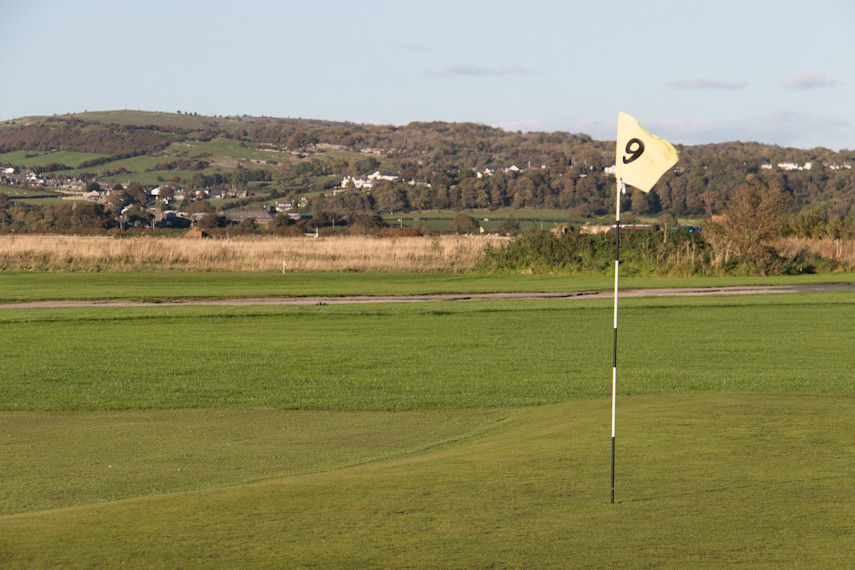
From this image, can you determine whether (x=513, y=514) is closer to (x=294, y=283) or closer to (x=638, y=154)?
(x=638, y=154)

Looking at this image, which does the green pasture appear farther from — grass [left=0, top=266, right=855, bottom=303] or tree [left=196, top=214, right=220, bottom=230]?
tree [left=196, top=214, right=220, bottom=230]

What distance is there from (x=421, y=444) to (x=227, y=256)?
46359mm

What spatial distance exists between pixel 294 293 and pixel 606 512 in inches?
1210

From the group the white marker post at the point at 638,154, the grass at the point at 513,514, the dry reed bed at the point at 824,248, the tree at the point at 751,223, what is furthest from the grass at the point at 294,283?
the white marker post at the point at 638,154

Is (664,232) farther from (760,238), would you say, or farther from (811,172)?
(811,172)

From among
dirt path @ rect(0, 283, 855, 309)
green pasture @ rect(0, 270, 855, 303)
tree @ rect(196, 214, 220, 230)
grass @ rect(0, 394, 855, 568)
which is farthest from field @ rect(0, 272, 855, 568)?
tree @ rect(196, 214, 220, 230)

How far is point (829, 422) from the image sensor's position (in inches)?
373

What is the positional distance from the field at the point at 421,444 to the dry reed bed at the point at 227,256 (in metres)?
28.0

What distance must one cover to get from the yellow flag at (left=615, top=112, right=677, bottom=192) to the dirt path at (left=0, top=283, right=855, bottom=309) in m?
24.3

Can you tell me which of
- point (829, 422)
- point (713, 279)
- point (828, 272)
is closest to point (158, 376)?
point (829, 422)

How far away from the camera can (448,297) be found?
1414 inches

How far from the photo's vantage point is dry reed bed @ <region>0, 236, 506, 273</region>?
175ft

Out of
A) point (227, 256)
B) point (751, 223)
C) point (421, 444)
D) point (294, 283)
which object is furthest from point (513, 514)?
point (227, 256)

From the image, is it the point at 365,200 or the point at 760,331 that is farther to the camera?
the point at 365,200
